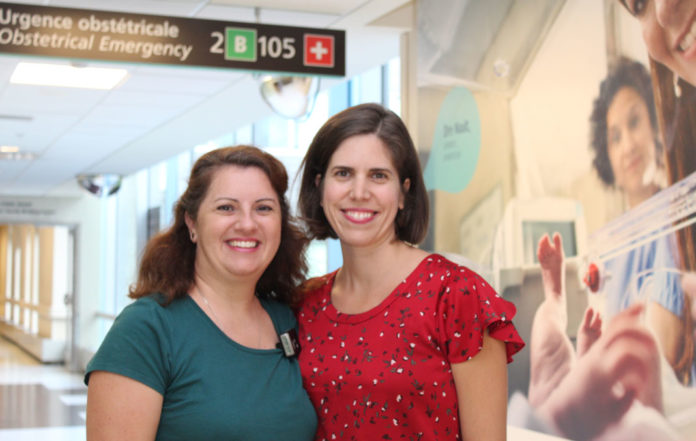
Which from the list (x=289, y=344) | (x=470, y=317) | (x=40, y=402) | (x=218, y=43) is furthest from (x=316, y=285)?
(x=40, y=402)

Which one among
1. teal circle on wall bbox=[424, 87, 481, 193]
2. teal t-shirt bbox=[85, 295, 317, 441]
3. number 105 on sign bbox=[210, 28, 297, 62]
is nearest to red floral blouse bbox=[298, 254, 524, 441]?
teal t-shirt bbox=[85, 295, 317, 441]

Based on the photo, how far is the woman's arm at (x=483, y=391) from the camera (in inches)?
82.2

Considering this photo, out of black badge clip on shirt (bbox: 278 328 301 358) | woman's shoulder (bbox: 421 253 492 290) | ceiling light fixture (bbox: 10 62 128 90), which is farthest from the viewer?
ceiling light fixture (bbox: 10 62 128 90)

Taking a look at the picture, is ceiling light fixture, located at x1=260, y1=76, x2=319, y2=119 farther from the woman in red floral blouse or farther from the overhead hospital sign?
the woman in red floral blouse

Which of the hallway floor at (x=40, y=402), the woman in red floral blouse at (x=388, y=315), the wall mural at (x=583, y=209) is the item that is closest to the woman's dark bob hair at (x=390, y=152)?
the woman in red floral blouse at (x=388, y=315)

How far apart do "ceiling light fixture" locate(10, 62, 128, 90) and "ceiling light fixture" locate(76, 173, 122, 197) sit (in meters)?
5.69

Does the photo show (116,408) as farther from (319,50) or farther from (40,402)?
(40,402)

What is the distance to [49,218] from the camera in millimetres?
15539

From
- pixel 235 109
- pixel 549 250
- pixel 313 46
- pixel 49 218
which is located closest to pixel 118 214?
pixel 49 218

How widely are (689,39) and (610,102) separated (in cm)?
50

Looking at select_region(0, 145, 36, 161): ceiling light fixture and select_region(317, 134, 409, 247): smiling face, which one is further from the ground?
select_region(0, 145, 36, 161): ceiling light fixture

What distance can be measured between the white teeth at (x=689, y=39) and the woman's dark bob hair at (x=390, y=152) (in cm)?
110

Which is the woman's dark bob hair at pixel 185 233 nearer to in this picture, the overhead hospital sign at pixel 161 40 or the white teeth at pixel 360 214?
the white teeth at pixel 360 214

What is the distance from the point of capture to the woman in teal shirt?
6.77 ft
